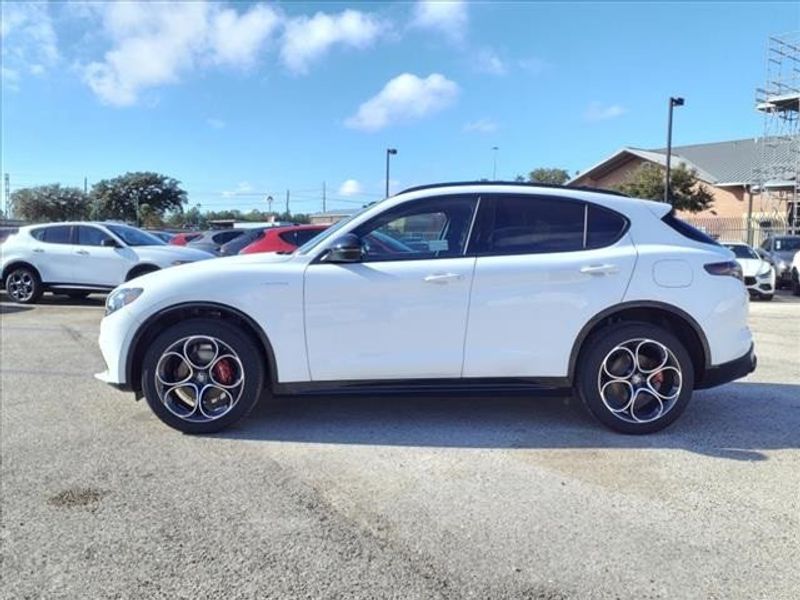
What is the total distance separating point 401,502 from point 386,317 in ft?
4.40

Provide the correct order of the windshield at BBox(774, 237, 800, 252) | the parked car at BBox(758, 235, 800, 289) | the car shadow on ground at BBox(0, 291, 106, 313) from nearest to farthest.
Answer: the car shadow on ground at BBox(0, 291, 106, 313), the parked car at BBox(758, 235, 800, 289), the windshield at BBox(774, 237, 800, 252)

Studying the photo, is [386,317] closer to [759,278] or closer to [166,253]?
[166,253]

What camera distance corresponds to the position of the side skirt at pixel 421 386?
4.48 m

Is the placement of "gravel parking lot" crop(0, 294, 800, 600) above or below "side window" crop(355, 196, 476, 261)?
below

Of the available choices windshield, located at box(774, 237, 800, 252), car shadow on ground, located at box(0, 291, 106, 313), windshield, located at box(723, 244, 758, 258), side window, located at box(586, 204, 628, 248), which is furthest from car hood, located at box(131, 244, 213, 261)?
windshield, located at box(774, 237, 800, 252)

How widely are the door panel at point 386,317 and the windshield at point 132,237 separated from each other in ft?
29.6

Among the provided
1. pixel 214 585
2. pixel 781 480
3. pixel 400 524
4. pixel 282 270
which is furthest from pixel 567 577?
pixel 282 270

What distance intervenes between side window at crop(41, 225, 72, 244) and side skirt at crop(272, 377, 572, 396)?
31.5ft

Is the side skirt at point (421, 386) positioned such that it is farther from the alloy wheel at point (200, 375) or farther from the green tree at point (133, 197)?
the green tree at point (133, 197)

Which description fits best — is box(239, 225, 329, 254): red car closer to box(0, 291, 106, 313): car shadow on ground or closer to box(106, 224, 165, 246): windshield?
box(106, 224, 165, 246): windshield

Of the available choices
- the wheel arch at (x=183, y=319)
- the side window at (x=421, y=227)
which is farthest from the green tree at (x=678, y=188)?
the wheel arch at (x=183, y=319)

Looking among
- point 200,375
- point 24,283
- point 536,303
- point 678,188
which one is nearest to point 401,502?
point 536,303

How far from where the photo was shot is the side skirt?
4.48 metres

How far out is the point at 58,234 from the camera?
1235 cm
